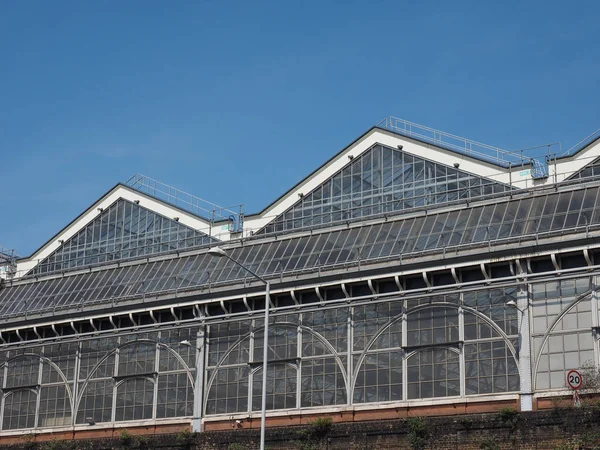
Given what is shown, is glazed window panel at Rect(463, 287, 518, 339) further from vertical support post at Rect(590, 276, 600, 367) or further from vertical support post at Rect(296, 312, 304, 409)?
vertical support post at Rect(296, 312, 304, 409)

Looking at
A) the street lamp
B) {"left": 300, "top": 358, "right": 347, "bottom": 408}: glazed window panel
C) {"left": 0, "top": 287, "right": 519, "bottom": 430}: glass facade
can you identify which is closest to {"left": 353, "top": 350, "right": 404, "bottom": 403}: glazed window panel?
{"left": 0, "top": 287, "right": 519, "bottom": 430}: glass facade

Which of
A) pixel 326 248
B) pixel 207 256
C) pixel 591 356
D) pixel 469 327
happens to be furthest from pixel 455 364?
pixel 207 256

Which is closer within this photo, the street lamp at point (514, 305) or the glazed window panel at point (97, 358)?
the street lamp at point (514, 305)

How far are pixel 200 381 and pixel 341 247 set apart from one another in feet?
37.8

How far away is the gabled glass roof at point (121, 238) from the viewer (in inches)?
3123

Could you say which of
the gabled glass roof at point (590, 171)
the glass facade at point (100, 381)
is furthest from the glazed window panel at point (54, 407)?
the gabled glass roof at point (590, 171)

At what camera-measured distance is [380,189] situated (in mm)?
70812

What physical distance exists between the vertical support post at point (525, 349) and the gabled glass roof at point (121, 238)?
2669 cm

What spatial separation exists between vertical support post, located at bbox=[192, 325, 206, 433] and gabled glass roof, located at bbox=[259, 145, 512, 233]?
404 inches

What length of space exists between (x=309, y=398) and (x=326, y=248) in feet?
32.1

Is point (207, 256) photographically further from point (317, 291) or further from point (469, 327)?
point (469, 327)

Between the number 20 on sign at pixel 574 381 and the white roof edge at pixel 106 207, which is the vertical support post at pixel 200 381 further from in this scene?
the number 20 on sign at pixel 574 381

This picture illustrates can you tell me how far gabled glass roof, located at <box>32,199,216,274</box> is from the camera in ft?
260

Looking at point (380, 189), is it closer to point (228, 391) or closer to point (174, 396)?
point (228, 391)
